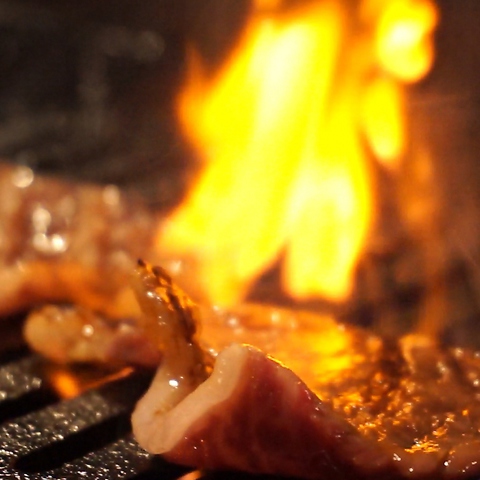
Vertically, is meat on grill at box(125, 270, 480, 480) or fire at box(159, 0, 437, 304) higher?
fire at box(159, 0, 437, 304)

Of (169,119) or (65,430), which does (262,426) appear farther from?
(169,119)

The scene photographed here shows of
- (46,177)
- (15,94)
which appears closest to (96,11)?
(15,94)

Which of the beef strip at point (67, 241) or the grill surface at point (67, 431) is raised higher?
the beef strip at point (67, 241)

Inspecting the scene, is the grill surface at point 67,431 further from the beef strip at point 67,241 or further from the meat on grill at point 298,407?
the beef strip at point 67,241

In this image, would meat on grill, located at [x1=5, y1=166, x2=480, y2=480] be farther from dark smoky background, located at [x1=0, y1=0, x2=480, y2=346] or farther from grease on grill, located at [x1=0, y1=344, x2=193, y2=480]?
dark smoky background, located at [x1=0, y1=0, x2=480, y2=346]

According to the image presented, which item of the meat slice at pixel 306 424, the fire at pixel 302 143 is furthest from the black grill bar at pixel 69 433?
the fire at pixel 302 143

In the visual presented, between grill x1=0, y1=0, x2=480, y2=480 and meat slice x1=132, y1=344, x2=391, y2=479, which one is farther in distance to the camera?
grill x1=0, y1=0, x2=480, y2=480

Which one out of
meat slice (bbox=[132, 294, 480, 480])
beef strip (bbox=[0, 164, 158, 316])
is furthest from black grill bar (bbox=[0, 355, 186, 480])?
beef strip (bbox=[0, 164, 158, 316])
